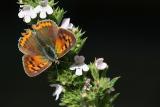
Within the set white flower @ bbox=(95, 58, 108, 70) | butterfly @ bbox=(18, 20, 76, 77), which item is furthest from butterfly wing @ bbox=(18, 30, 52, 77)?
white flower @ bbox=(95, 58, 108, 70)

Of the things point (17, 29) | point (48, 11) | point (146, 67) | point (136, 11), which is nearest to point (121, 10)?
point (136, 11)

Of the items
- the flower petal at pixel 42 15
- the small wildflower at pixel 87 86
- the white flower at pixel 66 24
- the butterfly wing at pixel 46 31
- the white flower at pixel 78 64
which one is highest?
the flower petal at pixel 42 15

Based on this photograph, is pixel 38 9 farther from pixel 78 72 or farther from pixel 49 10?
pixel 78 72

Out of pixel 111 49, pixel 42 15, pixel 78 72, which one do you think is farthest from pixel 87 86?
pixel 111 49

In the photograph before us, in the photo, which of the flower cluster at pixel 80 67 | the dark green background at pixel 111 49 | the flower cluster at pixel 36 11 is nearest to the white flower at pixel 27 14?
the flower cluster at pixel 36 11

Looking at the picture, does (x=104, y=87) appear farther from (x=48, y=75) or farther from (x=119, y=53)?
(x=119, y=53)

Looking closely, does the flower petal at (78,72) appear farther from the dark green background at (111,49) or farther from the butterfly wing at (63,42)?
the dark green background at (111,49)

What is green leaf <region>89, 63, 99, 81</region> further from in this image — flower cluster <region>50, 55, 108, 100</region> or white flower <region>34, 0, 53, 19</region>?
white flower <region>34, 0, 53, 19</region>
